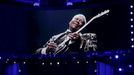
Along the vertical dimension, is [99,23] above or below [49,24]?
below

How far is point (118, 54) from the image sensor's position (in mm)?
8484

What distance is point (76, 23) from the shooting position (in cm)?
937

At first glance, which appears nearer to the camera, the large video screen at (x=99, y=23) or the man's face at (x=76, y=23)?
the large video screen at (x=99, y=23)

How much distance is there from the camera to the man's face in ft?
30.6

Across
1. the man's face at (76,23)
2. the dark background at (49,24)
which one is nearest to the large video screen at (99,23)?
the dark background at (49,24)

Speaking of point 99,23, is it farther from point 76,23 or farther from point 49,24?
point 49,24

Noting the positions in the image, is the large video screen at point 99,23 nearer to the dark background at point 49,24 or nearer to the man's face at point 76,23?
the dark background at point 49,24

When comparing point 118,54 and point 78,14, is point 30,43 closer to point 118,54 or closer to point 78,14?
point 78,14

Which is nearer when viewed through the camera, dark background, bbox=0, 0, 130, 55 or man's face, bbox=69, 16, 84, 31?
dark background, bbox=0, 0, 130, 55

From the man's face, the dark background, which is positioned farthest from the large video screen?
the man's face

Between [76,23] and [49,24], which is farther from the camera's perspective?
[49,24]

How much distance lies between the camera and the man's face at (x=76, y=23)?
9312mm

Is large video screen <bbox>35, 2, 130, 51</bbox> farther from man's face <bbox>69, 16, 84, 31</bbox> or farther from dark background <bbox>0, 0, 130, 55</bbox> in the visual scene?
man's face <bbox>69, 16, 84, 31</bbox>

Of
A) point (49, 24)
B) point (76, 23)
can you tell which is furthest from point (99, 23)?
point (49, 24)
